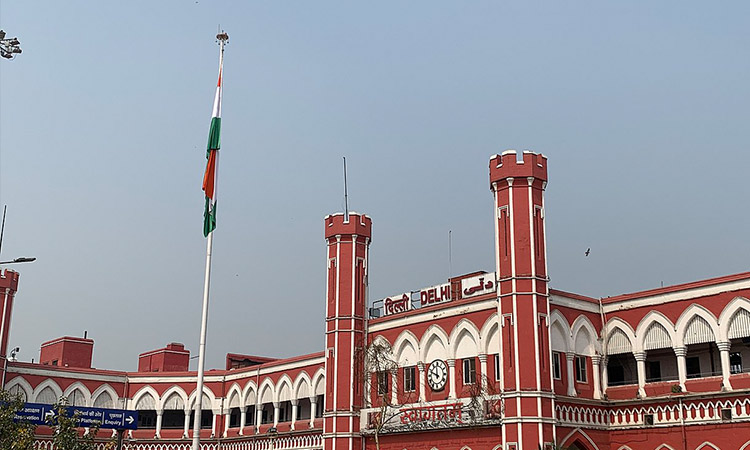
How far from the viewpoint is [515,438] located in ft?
119

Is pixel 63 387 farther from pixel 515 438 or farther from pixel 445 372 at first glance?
pixel 515 438

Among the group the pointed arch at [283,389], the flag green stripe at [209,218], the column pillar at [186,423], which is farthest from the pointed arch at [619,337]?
the column pillar at [186,423]

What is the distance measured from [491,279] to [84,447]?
20508mm

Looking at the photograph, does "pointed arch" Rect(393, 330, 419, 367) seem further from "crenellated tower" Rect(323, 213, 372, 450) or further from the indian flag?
the indian flag

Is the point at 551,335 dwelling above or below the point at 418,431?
above

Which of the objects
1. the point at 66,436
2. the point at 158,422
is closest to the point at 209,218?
the point at 66,436

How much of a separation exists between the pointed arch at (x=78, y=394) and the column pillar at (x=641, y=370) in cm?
3715

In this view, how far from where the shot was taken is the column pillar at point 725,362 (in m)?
35.5

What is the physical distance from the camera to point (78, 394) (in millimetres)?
57500

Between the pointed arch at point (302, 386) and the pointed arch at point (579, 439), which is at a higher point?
the pointed arch at point (302, 386)

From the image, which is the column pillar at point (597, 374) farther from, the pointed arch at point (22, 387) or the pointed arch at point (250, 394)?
the pointed arch at point (22, 387)

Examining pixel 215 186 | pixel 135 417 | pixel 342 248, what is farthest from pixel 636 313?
pixel 135 417

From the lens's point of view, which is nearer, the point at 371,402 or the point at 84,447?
the point at 84,447

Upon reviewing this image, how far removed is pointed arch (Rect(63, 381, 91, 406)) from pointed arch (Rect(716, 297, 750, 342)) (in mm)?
41007
